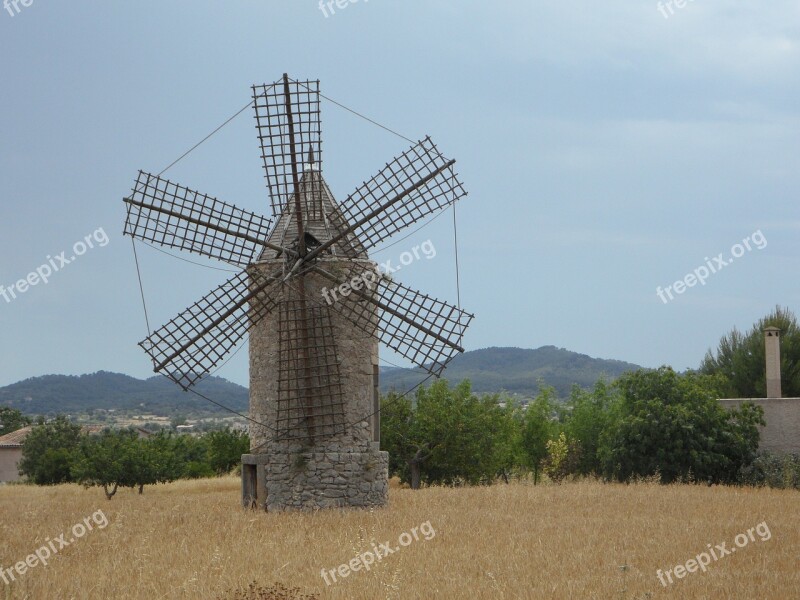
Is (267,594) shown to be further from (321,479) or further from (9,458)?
(9,458)

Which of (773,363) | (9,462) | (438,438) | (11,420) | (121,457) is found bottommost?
(9,462)

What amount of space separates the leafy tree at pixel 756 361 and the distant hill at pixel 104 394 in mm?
77107

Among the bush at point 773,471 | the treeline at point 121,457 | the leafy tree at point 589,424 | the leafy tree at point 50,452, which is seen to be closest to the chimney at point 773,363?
the bush at point 773,471

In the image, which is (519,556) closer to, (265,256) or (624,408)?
(265,256)

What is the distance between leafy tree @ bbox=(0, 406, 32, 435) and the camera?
62.2 meters

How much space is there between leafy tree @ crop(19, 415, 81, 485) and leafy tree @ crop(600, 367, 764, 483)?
22.7 m

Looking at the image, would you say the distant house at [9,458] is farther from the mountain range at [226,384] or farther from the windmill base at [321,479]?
the mountain range at [226,384]

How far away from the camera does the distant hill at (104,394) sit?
117625 millimetres

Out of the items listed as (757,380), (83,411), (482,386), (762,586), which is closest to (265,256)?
(762,586)

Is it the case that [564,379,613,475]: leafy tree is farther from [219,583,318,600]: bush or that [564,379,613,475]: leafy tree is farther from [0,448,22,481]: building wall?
[0,448,22,481]: building wall

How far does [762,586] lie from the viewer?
29.2 ft

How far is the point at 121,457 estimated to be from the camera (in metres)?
24.0

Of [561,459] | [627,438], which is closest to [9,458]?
[561,459]

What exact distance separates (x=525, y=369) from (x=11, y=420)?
63.4 meters
